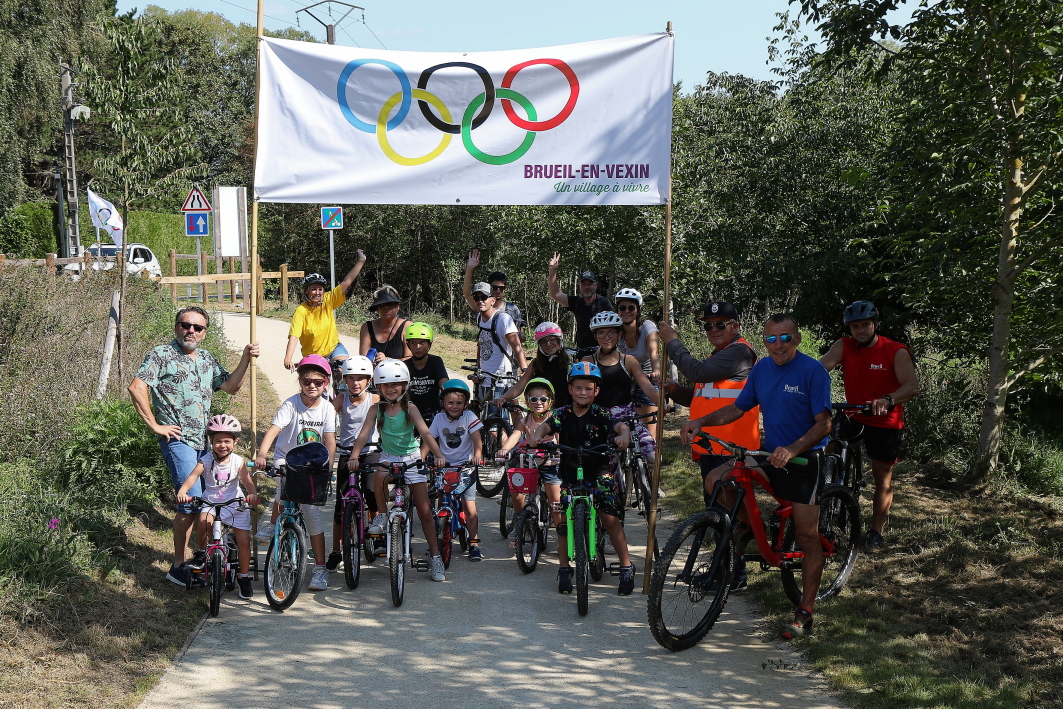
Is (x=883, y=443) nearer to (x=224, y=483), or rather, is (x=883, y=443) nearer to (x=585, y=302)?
(x=585, y=302)

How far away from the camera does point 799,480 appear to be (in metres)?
6.06

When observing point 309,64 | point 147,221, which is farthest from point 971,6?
point 147,221

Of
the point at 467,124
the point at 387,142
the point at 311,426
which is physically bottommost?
the point at 311,426

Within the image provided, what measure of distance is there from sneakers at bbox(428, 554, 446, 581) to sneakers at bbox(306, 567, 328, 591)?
800 millimetres

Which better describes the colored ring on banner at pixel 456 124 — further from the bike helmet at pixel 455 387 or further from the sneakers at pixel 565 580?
the sneakers at pixel 565 580

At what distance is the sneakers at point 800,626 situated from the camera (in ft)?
20.0

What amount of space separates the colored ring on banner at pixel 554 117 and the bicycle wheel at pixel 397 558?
3.11 metres

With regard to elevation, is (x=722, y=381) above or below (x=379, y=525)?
above

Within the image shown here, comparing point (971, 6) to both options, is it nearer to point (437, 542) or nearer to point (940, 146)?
point (940, 146)

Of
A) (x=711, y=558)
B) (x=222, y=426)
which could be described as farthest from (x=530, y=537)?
(x=222, y=426)

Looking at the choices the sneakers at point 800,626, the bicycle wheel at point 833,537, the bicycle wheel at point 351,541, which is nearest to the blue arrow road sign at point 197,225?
the bicycle wheel at point 351,541

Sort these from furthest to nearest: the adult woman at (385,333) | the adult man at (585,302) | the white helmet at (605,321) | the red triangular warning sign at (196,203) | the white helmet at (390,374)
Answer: the red triangular warning sign at (196,203), the adult man at (585,302), the adult woman at (385,333), the white helmet at (605,321), the white helmet at (390,374)

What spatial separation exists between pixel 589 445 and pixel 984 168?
4.61 meters

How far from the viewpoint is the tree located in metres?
7.68
